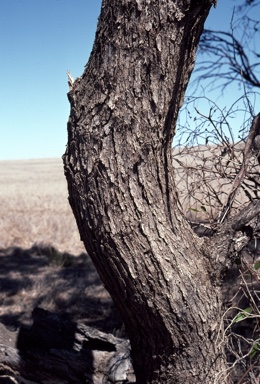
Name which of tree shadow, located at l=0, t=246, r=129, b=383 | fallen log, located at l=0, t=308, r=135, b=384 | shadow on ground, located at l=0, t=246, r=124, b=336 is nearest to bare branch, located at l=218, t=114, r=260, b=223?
fallen log, located at l=0, t=308, r=135, b=384

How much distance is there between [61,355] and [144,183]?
1538 mm

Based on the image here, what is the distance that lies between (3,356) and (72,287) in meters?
4.20

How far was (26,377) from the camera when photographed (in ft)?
10.6

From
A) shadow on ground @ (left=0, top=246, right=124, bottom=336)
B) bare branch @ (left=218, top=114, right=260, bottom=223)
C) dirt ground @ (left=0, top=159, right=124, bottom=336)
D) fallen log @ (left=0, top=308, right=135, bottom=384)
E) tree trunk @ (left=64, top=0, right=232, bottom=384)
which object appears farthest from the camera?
dirt ground @ (left=0, top=159, right=124, bottom=336)

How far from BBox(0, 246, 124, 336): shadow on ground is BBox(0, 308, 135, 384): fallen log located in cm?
218

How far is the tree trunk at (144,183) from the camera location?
206 cm

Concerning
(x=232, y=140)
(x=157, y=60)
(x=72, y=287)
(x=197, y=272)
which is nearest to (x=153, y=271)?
(x=197, y=272)

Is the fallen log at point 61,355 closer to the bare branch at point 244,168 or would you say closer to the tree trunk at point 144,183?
the tree trunk at point 144,183

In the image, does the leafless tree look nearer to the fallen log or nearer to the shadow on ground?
the fallen log

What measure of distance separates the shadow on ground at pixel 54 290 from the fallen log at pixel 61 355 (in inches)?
85.9

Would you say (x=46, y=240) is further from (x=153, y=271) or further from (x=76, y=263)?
(x=153, y=271)

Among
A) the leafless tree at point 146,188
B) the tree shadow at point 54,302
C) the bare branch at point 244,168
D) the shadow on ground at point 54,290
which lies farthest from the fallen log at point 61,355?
the shadow on ground at point 54,290

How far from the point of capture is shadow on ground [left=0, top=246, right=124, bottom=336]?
633 cm

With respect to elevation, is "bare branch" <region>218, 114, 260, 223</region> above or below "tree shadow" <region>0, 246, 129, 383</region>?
above
